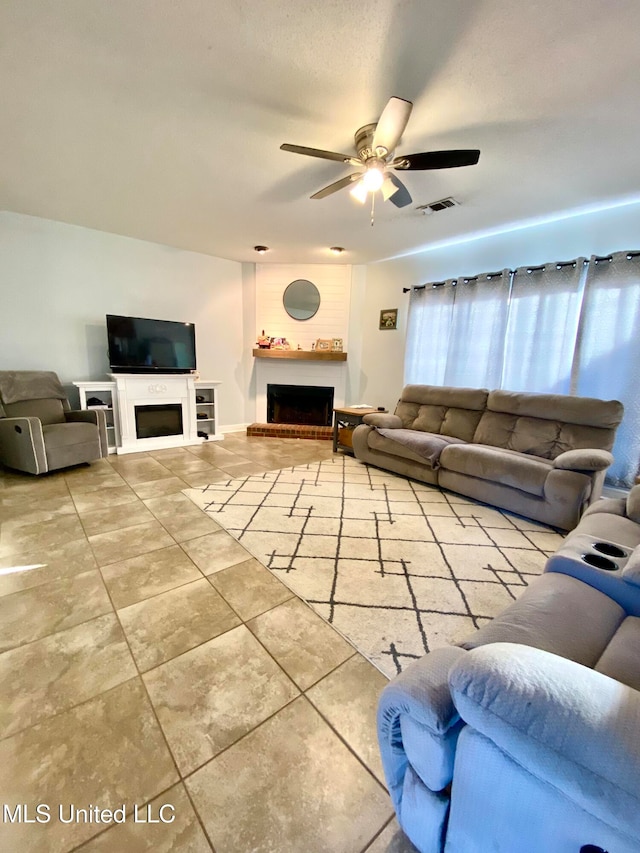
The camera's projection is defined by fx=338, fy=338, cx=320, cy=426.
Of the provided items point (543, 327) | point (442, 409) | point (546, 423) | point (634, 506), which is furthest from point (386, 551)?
point (543, 327)

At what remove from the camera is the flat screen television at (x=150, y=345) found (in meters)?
3.92

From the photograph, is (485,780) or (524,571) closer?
(485,780)

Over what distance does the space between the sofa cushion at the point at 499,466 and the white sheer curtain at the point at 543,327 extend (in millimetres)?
907

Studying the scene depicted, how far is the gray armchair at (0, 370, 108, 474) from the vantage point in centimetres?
297

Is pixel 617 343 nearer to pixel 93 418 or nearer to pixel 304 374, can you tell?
pixel 304 374

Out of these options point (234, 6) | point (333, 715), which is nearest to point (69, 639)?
point (333, 715)

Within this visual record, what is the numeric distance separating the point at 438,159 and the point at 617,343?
7.42 feet

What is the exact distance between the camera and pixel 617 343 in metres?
2.85

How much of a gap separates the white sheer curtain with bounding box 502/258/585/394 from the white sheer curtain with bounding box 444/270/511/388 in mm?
92

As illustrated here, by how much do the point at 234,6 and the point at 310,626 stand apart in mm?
2574

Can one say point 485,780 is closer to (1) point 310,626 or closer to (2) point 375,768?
(2) point 375,768

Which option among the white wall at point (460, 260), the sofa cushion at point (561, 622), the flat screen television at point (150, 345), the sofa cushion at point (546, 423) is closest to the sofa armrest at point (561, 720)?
the sofa cushion at point (561, 622)

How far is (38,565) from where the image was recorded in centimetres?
186

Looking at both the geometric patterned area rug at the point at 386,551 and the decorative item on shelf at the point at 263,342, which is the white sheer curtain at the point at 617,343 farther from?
the decorative item on shelf at the point at 263,342
